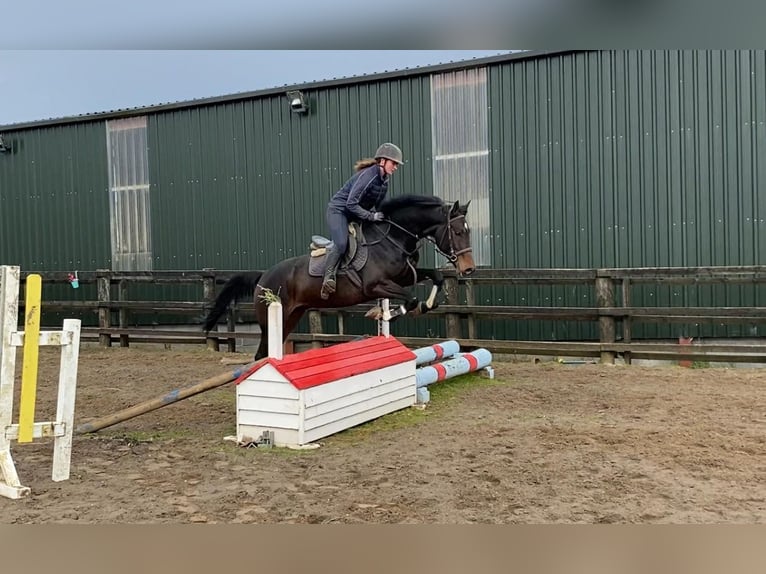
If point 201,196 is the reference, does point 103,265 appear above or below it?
below

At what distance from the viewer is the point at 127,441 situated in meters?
4.39

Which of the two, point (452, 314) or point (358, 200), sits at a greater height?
point (358, 200)

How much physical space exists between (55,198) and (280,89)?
461 centimetres

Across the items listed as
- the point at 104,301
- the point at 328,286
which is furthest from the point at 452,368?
the point at 104,301

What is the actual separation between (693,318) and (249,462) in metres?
5.17

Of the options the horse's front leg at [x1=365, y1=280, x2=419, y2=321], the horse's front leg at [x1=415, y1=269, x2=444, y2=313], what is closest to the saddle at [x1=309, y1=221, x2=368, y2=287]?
the horse's front leg at [x1=365, y1=280, x2=419, y2=321]

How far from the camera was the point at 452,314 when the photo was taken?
26.2 feet

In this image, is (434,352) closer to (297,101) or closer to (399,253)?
(399,253)

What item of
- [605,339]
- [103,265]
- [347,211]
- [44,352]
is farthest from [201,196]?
[605,339]

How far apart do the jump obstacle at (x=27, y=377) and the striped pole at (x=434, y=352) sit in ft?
9.49

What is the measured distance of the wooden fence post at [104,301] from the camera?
32.4ft

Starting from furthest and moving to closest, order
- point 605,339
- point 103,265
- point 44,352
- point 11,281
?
point 103,265, point 44,352, point 605,339, point 11,281
